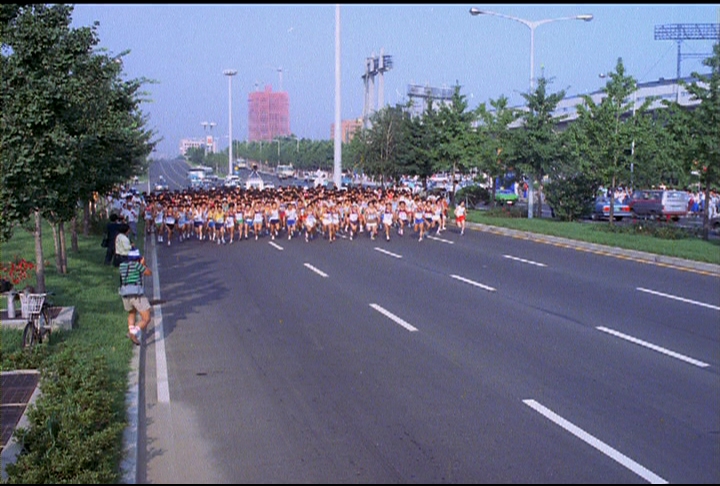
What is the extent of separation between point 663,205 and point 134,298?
3558 cm

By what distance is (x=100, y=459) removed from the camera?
21.1 feet

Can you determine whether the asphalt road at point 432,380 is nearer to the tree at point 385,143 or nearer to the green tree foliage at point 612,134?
the green tree foliage at point 612,134

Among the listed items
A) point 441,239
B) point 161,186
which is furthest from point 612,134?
point 161,186

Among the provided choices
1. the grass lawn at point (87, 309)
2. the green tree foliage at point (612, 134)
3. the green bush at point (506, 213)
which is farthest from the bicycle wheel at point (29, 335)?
the green bush at point (506, 213)

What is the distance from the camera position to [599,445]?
7.18 meters

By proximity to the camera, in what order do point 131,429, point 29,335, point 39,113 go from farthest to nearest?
point 29,335
point 39,113
point 131,429

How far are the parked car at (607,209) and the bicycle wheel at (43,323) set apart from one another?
34.7 metres

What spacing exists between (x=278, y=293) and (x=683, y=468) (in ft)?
35.8

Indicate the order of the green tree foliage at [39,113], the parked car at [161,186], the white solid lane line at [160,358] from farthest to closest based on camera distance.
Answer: the parked car at [161,186], the green tree foliage at [39,113], the white solid lane line at [160,358]

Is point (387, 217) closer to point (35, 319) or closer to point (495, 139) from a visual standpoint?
point (495, 139)

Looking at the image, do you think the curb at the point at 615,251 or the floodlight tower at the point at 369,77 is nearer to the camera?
the curb at the point at 615,251

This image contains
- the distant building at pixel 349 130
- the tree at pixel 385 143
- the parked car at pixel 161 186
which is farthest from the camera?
the distant building at pixel 349 130

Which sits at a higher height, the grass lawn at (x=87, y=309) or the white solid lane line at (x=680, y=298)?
the grass lawn at (x=87, y=309)

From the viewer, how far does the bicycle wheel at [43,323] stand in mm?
10750
